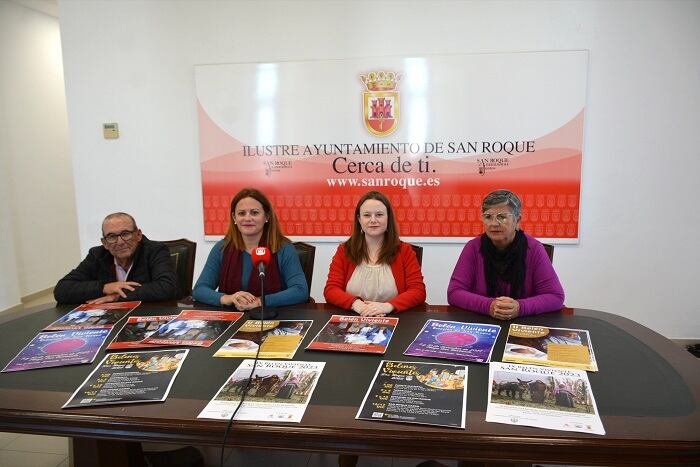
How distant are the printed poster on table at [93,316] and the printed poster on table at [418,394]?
3.71 feet

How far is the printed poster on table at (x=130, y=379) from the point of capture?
4.05 feet

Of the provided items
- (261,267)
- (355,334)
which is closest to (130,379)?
(261,267)

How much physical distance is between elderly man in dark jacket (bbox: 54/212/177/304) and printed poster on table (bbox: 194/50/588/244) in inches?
50.5

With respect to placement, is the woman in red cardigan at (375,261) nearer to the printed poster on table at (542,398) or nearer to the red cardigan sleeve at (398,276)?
the red cardigan sleeve at (398,276)

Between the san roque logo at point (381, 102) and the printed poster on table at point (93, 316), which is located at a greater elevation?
the san roque logo at point (381, 102)

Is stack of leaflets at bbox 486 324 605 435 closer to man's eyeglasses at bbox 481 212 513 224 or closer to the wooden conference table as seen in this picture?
the wooden conference table

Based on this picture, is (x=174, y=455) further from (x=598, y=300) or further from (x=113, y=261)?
(x=598, y=300)

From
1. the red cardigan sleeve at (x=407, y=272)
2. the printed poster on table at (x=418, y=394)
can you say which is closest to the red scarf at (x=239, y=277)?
the red cardigan sleeve at (x=407, y=272)

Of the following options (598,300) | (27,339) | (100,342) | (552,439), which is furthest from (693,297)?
(27,339)

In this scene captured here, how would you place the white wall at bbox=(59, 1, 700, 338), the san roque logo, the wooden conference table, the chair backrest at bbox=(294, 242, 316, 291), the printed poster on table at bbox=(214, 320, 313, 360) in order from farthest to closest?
1. the san roque logo
2. the white wall at bbox=(59, 1, 700, 338)
3. the chair backrest at bbox=(294, 242, 316, 291)
4. the printed poster on table at bbox=(214, 320, 313, 360)
5. the wooden conference table

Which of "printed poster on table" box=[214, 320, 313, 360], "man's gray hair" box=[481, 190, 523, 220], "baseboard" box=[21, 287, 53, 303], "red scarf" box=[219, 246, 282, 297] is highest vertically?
"man's gray hair" box=[481, 190, 523, 220]

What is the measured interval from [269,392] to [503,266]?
1242 mm

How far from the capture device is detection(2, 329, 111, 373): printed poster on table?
4.83ft

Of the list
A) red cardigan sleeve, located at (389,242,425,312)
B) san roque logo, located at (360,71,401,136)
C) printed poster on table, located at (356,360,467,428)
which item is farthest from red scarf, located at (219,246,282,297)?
san roque logo, located at (360,71,401,136)
